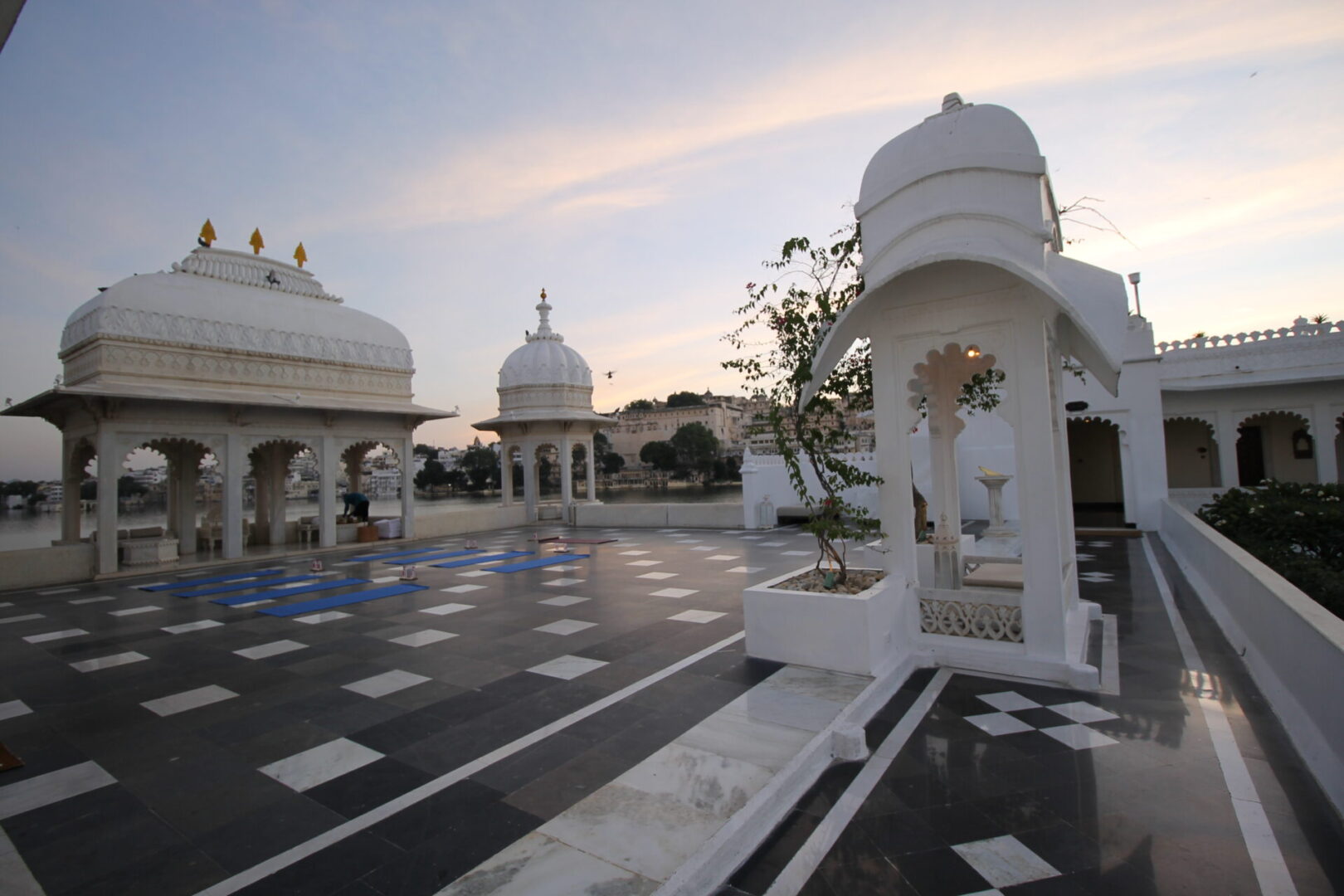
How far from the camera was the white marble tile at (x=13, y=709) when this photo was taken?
4.78 m

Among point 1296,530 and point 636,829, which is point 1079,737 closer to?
point 636,829

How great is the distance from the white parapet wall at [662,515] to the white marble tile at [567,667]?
1221cm

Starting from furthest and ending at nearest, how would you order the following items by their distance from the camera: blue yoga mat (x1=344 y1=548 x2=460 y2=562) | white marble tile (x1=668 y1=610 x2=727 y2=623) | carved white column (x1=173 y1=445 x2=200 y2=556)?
1. carved white column (x1=173 y1=445 x2=200 y2=556)
2. blue yoga mat (x1=344 y1=548 x2=460 y2=562)
3. white marble tile (x1=668 y1=610 x2=727 y2=623)

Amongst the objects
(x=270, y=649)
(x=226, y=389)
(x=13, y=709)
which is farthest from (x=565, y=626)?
(x=226, y=389)

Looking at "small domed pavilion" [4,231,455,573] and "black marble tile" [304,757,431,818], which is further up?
"small domed pavilion" [4,231,455,573]

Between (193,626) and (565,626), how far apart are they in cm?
453

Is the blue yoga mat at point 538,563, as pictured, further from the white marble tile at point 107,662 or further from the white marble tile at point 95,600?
the white marble tile at point 95,600

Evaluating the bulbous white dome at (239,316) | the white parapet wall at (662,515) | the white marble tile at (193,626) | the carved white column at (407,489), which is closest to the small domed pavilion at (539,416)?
the white parapet wall at (662,515)

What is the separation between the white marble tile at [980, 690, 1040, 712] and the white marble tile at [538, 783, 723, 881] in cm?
242

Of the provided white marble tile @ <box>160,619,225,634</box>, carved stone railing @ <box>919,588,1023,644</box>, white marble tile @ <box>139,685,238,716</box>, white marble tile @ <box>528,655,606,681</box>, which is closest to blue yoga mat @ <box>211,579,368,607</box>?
white marble tile @ <box>160,619,225,634</box>

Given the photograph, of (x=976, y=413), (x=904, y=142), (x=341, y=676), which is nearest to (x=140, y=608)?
(x=341, y=676)

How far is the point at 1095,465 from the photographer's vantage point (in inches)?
807

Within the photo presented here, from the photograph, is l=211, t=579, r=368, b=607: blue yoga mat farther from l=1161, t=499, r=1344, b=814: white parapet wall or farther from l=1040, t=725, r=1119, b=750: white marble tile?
l=1161, t=499, r=1344, b=814: white parapet wall

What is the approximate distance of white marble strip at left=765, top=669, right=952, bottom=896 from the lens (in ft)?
8.46
